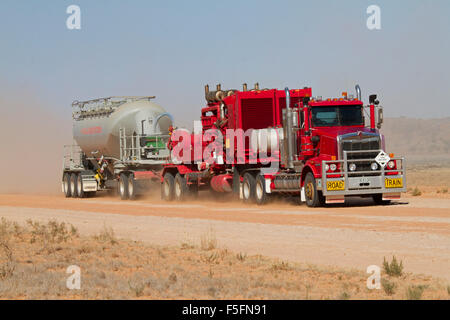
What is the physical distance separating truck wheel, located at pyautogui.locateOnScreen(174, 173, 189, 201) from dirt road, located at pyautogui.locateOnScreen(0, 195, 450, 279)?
3.70m

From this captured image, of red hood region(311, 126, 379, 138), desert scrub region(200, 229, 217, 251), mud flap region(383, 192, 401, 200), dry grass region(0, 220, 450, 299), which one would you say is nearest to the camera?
dry grass region(0, 220, 450, 299)

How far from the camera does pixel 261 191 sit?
2989cm

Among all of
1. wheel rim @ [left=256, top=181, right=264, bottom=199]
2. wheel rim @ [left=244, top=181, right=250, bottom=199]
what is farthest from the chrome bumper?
wheel rim @ [left=244, top=181, right=250, bottom=199]

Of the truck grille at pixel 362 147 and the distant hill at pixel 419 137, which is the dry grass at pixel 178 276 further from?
the distant hill at pixel 419 137

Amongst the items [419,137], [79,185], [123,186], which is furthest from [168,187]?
[419,137]

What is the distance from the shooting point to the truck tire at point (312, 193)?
27.0m

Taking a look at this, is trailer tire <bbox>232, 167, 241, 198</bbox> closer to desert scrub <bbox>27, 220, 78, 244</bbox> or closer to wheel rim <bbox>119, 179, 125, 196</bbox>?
wheel rim <bbox>119, 179, 125, 196</bbox>

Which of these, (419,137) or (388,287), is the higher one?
(419,137)

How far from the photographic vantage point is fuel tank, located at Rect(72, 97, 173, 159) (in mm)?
40438

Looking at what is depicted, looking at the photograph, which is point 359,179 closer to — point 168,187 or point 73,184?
point 168,187

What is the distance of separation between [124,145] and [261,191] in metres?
12.3

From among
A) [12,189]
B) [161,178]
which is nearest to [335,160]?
[161,178]

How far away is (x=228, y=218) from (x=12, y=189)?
38.6 meters

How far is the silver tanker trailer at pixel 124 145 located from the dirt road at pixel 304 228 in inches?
311
